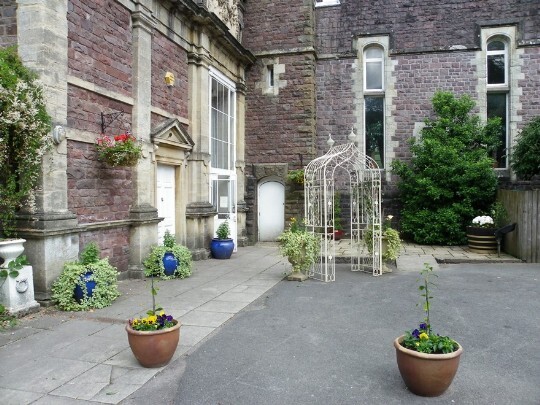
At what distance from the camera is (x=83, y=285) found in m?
6.19

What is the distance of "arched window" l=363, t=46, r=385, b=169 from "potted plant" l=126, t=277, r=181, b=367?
1145cm

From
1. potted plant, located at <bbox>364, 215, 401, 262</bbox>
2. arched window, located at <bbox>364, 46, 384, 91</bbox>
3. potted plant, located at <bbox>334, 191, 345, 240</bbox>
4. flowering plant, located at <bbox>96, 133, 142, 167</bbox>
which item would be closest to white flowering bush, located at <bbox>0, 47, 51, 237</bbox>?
flowering plant, located at <bbox>96, 133, 142, 167</bbox>

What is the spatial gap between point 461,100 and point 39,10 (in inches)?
441

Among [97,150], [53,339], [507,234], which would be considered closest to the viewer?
[53,339]

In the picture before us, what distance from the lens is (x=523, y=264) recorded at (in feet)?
33.1

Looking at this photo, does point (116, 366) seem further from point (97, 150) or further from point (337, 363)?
point (97, 150)

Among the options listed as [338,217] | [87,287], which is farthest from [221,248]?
[87,287]

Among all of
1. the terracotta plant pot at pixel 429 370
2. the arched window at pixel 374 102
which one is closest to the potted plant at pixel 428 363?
the terracotta plant pot at pixel 429 370

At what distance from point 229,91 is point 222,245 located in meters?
4.90

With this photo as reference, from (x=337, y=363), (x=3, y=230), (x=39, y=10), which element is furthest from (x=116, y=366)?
(x=39, y=10)

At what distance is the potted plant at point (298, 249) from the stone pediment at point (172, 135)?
3.20m

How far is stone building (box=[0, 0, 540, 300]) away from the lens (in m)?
6.74

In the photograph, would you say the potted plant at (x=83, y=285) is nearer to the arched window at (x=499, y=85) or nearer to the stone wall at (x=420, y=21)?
the stone wall at (x=420, y=21)

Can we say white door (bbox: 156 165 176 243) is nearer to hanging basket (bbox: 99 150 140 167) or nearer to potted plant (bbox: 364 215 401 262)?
hanging basket (bbox: 99 150 140 167)
